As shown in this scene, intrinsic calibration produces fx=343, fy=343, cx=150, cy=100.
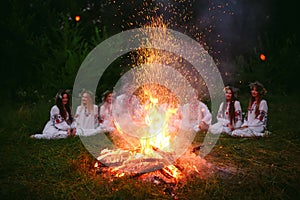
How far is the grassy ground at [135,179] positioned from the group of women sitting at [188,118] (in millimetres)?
463

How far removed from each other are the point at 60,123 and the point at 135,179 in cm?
354

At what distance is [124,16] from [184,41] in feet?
14.7

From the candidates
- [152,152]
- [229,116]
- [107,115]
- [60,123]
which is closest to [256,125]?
[229,116]

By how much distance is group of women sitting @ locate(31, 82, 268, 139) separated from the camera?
25.7 ft

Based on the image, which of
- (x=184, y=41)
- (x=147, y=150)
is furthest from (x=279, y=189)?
(x=184, y=41)

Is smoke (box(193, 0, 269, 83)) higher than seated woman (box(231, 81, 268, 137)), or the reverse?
smoke (box(193, 0, 269, 83))

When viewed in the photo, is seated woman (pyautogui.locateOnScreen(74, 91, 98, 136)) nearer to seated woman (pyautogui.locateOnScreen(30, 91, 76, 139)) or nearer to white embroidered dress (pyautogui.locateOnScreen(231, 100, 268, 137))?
seated woman (pyautogui.locateOnScreen(30, 91, 76, 139))

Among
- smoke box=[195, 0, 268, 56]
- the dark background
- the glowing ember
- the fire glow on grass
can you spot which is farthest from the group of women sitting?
smoke box=[195, 0, 268, 56]

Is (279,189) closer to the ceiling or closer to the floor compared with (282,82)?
closer to the floor

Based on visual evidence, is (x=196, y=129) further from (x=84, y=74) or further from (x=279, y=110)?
(x=84, y=74)

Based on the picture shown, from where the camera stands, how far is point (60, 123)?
315 inches

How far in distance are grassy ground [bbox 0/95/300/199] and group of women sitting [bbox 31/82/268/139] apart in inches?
18.2

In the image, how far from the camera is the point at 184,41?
41.1 feet

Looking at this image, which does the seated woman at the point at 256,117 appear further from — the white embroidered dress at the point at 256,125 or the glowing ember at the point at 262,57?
the glowing ember at the point at 262,57
